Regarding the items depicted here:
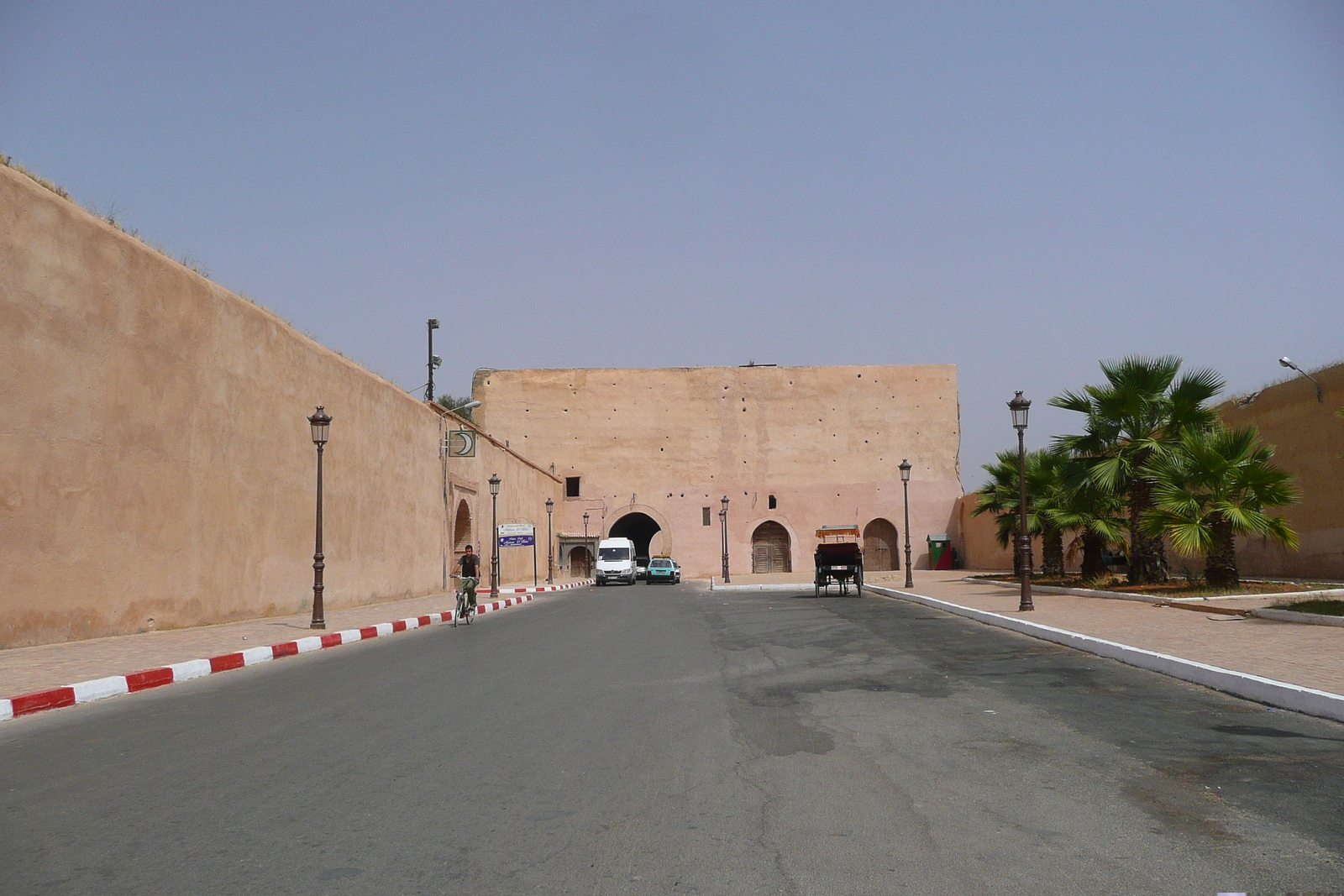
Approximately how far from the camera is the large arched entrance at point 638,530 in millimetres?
57000

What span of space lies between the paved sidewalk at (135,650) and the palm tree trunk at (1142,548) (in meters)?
14.9

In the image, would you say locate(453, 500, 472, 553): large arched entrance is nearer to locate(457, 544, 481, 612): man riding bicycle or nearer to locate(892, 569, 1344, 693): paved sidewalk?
locate(457, 544, 481, 612): man riding bicycle

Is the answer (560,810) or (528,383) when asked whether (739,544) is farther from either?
(560,810)

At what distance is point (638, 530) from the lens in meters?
61.9

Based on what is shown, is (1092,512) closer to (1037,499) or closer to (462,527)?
(1037,499)

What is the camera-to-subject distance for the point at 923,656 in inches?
434

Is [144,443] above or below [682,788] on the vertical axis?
above

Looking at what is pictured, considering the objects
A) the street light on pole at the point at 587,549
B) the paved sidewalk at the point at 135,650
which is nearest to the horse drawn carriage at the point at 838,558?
the paved sidewalk at the point at 135,650

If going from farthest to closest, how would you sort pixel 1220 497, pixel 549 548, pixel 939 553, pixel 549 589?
pixel 939 553 < pixel 549 548 < pixel 549 589 < pixel 1220 497

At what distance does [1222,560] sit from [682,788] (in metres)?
15.8

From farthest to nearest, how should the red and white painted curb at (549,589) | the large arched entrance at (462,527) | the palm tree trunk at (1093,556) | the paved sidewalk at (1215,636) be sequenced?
the large arched entrance at (462,527) < the red and white painted curb at (549,589) < the palm tree trunk at (1093,556) < the paved sidewalk at (1215,636)

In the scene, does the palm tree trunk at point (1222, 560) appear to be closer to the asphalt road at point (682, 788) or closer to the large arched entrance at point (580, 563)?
the asphalt road at point (682, 788)

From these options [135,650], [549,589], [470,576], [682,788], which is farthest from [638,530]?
[682,788]

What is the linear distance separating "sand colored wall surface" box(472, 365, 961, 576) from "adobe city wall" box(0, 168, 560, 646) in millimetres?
30547
